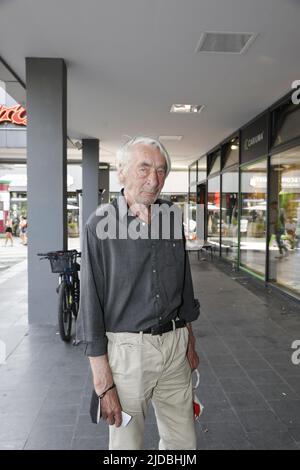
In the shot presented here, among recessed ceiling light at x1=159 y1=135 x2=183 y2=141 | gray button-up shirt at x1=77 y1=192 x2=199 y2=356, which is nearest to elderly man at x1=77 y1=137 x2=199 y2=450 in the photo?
gray button-up shirt at x1=77 y1=192 x2=199 y2=356

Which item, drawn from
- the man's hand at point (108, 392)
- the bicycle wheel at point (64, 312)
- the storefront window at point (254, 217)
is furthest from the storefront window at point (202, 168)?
the man's hand at point (108, 392)

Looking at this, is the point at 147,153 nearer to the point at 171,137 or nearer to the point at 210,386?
the point at 210,386

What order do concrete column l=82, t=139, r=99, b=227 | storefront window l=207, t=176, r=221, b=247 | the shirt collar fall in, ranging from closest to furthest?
the shirt collar → concrete column l=82, t=139, r=99, b=227 → storefront window l=207, t=176, r=221, b=247

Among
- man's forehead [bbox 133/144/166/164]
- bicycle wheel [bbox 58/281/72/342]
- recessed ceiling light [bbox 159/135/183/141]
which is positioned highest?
recessed ceiling light [bbox 159/135/183/141]

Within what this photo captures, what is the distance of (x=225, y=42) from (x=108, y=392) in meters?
4.15

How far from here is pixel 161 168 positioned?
1704 millimetres

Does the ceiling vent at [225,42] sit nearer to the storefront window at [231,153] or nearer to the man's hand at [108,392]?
the man's hand at [108,392]

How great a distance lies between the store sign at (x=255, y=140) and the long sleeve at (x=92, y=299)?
6690 millimetres

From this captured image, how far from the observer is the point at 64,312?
4.65m

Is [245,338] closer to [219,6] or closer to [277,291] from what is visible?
→ [277,291]

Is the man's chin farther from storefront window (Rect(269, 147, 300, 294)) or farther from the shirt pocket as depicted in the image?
storefront window (Rect(269, 147, 300, 294))

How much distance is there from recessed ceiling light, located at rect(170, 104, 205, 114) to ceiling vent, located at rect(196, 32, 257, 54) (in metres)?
2.54

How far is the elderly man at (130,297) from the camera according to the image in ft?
5.38

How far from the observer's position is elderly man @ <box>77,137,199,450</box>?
1.64m
